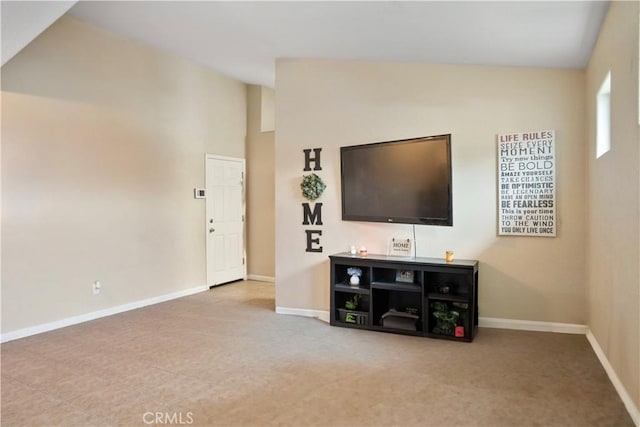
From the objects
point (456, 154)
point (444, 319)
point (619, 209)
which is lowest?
point (444, 319)

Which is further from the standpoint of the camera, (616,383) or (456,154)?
(456,154)

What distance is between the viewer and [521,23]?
3.03 m

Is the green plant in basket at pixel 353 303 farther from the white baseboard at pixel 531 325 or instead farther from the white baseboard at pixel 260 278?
the white baseboard at pixel 260 278

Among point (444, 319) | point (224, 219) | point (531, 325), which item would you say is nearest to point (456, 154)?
point (444, 319)

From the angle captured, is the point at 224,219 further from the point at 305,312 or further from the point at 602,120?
the point at 602,120

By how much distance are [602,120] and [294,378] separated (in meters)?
3.05

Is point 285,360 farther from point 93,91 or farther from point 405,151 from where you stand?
point 93,91

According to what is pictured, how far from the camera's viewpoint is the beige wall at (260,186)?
265 inches

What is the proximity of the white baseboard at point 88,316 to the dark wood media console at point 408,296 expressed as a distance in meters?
2.37

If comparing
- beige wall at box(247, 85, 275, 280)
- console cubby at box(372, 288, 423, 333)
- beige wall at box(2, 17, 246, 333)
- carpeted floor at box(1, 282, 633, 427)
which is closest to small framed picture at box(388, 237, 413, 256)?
console cubby at box(372, 288, 423, 333)

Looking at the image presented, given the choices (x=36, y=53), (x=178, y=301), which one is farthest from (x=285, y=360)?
(x=36, y=53)

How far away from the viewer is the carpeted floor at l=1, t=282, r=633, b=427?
7.94 ft

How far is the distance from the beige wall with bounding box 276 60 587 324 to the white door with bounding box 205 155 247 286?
1.74m

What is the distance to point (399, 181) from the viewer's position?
4105 mm
